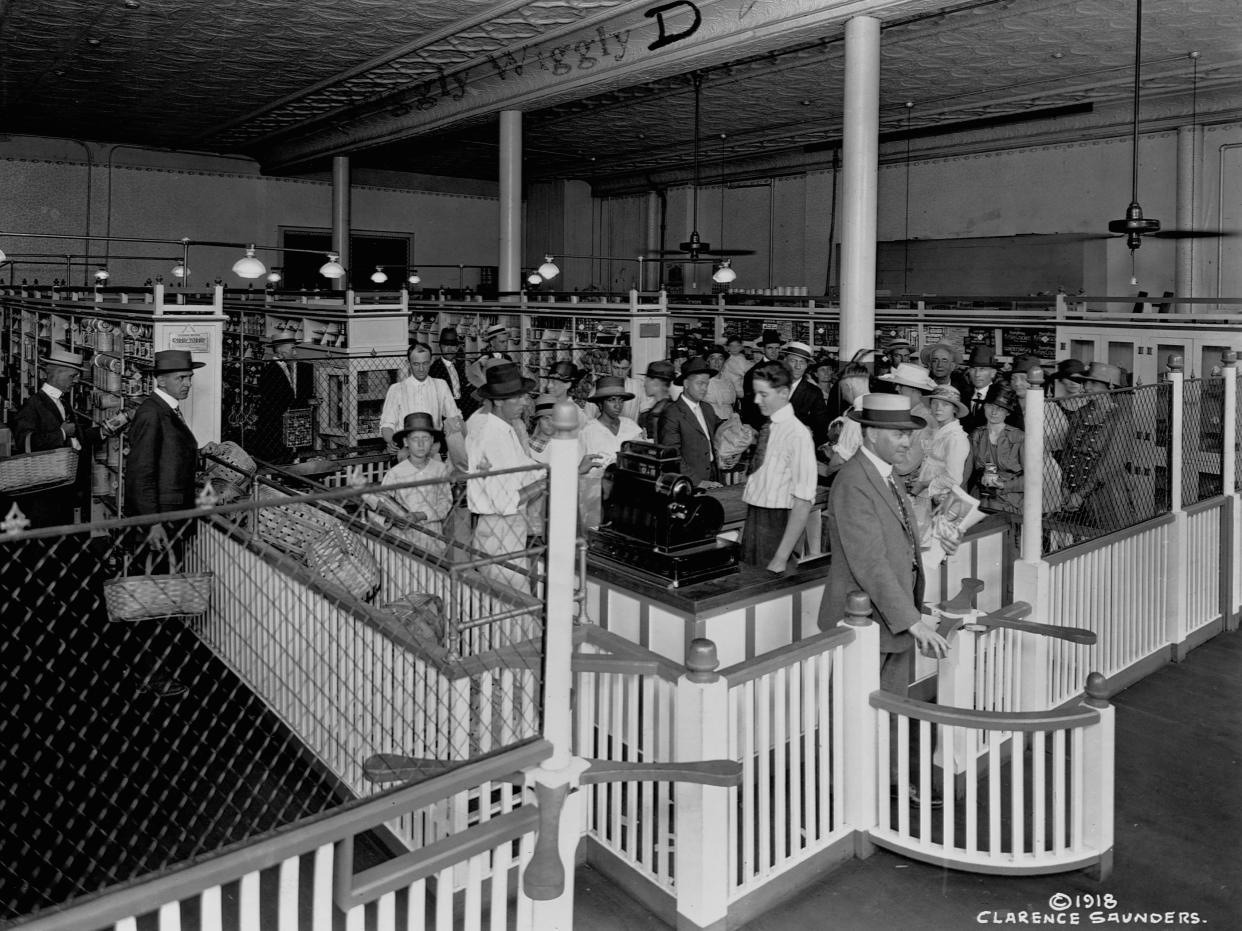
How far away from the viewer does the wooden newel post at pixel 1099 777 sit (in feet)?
11.2

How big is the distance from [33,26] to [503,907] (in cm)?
1202

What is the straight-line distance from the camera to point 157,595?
5.14 metres

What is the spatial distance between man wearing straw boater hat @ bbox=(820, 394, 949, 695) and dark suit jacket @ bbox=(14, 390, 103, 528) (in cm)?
520

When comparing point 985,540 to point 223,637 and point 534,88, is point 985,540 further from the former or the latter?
point 534,88

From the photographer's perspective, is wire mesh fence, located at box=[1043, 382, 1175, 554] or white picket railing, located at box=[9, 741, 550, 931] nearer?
white picket railing, located at box=[9, 741, 550, 931]

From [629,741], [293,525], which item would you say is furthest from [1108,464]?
[293,525]

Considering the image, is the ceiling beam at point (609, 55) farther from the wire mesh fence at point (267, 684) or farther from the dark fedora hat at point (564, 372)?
the wire mesh fence at point (267, 684)

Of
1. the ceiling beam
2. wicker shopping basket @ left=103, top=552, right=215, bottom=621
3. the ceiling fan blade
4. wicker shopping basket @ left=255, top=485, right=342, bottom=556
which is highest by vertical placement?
the ceiling beam

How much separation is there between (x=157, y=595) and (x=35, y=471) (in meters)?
2.26

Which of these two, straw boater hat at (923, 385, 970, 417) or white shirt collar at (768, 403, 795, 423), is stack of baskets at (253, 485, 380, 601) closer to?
white shirt collar at (768, 403, 795, 423)

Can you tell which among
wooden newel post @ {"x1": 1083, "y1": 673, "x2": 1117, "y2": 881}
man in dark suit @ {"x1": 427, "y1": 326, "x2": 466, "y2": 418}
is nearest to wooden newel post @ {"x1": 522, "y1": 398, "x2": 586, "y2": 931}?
wooden newel post @ {"x1": 1083, "y1": 673, "x2": 1117, "y2": 881}

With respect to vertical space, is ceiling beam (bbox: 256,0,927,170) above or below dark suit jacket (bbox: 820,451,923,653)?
above

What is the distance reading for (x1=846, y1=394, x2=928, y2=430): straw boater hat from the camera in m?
3.77

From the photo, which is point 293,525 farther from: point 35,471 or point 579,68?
point 579,68
